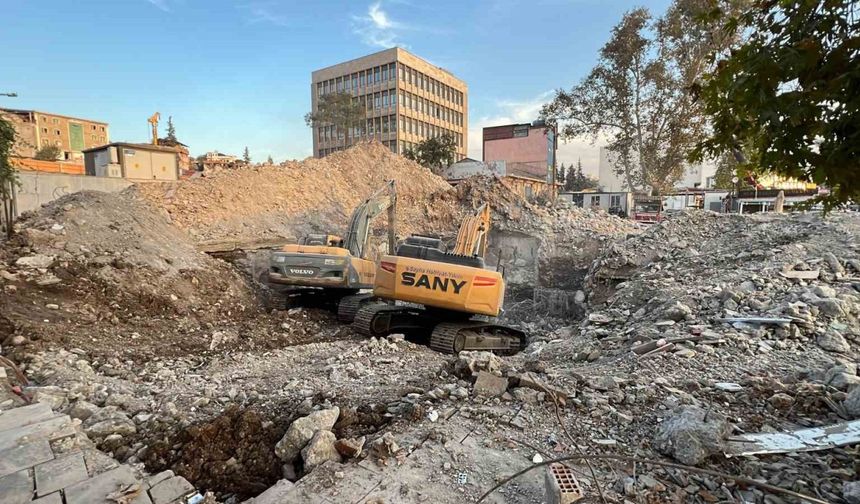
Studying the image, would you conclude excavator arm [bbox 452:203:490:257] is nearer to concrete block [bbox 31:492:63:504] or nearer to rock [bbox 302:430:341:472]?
rock [bbox 302:430:341:472]

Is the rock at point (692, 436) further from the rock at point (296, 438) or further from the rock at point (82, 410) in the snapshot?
the rock at point (82, 410)

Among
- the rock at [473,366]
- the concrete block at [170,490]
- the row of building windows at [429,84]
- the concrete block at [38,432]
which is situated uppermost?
the row of building windows at [429,84]

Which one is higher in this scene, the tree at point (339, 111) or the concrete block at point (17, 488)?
the tree at point (339, 111)

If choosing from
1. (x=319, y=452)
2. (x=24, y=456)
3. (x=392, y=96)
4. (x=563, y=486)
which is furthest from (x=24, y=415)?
(x=392, y=96)

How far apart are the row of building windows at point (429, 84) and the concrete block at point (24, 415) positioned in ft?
180

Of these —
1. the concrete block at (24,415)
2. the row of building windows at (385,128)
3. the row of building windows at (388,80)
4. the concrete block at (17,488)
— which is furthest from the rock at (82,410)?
the row of building windows at (388,80)

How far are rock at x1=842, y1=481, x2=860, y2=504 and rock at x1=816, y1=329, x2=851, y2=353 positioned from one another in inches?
115

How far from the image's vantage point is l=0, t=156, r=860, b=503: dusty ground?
2.82 meters

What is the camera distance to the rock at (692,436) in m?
2.76

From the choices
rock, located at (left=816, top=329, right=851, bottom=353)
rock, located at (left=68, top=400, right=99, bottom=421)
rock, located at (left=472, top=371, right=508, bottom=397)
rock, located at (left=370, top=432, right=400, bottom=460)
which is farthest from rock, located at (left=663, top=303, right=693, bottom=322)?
rock, located at (left=68, top=400, right=99, bottom=421)

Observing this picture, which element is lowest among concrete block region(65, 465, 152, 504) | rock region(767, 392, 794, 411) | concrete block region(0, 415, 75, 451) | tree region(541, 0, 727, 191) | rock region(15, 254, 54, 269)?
concrete block region(65, 465, 152, 504)

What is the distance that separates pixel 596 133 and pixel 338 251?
46.0 feet

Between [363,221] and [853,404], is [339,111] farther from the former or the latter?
[853,404]

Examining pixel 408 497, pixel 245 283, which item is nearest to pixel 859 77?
pixel 408 497
